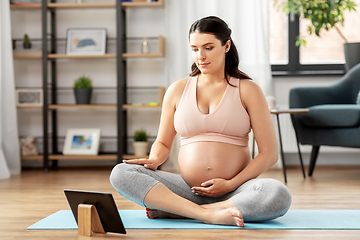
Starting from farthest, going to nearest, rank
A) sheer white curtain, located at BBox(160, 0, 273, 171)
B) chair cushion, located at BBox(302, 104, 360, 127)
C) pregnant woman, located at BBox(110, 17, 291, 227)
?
sheer white curtain, located at BBox(160, 0, 273, 171) < chair cushion, located at BBox(302, 104, 360, 127) < pregnant woman, located at BBox(110, 17, 291, 227)

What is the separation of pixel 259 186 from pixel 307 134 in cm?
169

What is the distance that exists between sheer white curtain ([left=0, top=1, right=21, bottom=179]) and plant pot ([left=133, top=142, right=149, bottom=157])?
924 millimetres

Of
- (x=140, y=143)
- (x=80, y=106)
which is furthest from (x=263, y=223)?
(x=80, y=106)

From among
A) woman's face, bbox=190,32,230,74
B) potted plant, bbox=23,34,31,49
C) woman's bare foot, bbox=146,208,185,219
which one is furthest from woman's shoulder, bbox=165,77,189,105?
potted plant, bbox=23,34,31,49

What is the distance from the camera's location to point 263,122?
1582 mm

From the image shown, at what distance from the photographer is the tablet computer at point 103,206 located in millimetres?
1373

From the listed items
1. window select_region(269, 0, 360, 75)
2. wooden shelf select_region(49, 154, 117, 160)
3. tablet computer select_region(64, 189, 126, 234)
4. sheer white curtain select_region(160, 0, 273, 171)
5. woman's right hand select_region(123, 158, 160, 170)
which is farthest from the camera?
window select_region(269, 0, 360, 75)

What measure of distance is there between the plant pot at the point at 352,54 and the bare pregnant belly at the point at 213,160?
2.22 metres

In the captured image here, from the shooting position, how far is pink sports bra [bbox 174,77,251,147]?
5.18 feet

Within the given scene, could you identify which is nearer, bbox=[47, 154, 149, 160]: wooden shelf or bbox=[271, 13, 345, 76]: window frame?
bbox=[47, 154, 149, 160]: wooden shelf

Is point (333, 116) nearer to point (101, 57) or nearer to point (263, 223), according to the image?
point (263, 223)

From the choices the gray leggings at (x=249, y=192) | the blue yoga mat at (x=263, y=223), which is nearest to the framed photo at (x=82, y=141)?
the blue yoga mat at (x=263, y=223)

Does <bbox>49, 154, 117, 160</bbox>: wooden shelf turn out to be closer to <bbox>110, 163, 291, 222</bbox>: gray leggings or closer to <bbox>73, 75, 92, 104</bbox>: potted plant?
<bbox>73, 75, 92, 104</bbox>: potted plant

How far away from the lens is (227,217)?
1466 mm
